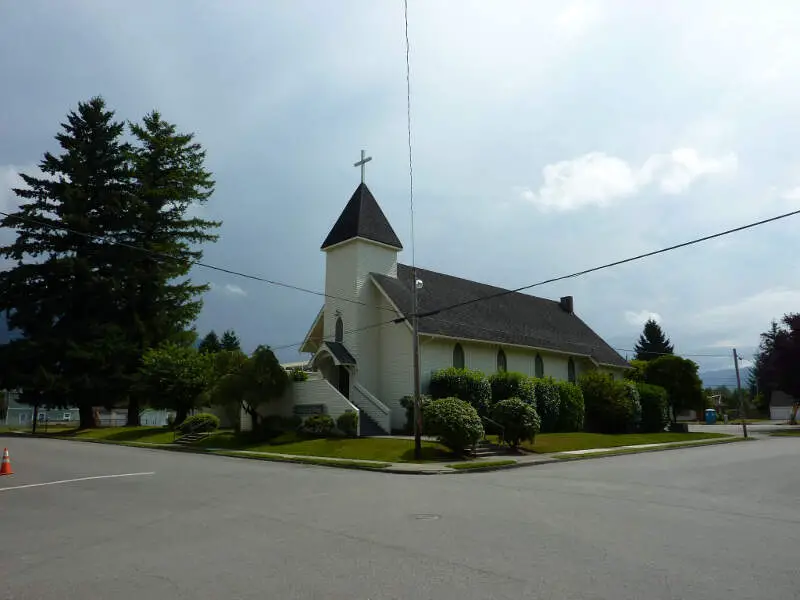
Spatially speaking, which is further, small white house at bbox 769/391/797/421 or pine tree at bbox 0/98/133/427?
small white house at bbox 769/391/797/421

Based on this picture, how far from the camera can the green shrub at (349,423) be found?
88.6 feet

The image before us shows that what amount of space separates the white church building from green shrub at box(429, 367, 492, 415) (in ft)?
2.91

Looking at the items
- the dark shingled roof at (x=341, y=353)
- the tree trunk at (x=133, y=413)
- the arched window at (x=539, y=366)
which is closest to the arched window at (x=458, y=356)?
the dark shingled roof at (x=341, y=353)

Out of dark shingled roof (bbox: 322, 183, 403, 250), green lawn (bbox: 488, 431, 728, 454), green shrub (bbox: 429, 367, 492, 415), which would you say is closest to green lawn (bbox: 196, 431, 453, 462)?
green lawn (bbox: 488, 431, 728, 454)

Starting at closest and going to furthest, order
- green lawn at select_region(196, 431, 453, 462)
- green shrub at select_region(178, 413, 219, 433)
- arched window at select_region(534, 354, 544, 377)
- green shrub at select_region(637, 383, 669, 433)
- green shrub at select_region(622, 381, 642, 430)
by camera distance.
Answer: green lawn at select_region(196, 431, 453, 462) → green shrub at select_region(178, 413, 219, 433) → green shrub at select_region(622, 381, 642, 430) → arched window at select_region(534, 354, 544, 377) → green shrub at select_region(637, 383, 669, 433)

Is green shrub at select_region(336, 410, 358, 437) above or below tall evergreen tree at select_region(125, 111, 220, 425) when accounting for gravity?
below

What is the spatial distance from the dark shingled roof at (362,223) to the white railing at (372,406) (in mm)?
8484

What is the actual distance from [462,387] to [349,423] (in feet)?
21.0

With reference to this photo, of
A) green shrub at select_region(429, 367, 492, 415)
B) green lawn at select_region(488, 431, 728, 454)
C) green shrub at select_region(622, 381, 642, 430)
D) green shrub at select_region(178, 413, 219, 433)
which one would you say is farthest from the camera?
green shrub at select_region(622, 381, 642, 430)

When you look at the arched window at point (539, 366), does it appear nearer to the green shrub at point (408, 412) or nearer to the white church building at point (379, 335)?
the white church building at point (379, 335)

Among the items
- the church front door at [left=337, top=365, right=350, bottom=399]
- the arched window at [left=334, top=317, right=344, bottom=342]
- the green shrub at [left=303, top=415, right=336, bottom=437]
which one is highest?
the arched window at [left=334, top=317, right=344, bottom=342]

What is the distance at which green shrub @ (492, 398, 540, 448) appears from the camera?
2434 cm

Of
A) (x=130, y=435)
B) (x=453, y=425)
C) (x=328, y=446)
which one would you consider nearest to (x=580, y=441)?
(x=453, y=425)

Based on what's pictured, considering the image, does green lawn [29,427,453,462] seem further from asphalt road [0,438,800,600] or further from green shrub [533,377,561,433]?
green shrub [533,377,561,433]
